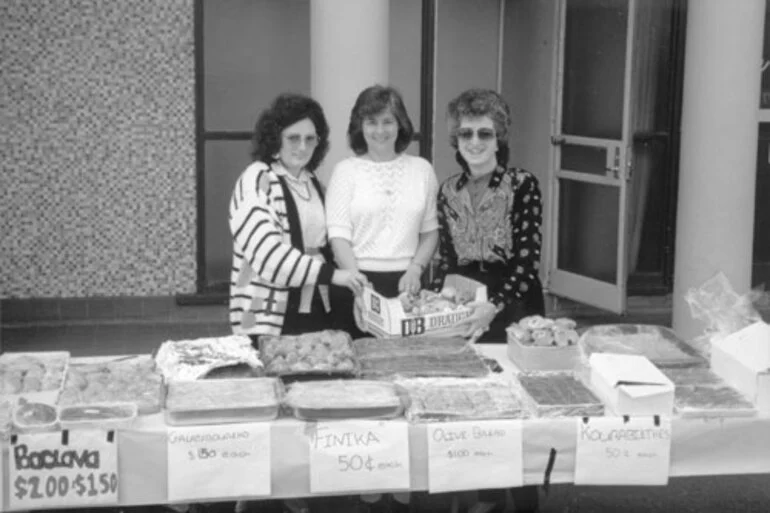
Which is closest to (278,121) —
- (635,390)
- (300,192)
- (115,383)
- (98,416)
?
(300,192)

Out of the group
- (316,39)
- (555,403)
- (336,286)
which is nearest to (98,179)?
(316,39)

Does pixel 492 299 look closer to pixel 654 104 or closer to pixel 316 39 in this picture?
pixel 316 39

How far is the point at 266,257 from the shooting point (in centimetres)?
475

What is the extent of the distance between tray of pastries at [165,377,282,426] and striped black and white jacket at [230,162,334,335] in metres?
0.94

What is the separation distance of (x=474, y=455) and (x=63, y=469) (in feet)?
3.93

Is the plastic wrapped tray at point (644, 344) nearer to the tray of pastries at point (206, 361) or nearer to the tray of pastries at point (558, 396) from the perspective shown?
the tray of pastries at point (558, 396)

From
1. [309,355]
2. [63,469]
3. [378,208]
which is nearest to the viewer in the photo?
[63,469]

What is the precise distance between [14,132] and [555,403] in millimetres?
5582

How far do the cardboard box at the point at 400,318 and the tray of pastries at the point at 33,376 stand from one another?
1135 mm

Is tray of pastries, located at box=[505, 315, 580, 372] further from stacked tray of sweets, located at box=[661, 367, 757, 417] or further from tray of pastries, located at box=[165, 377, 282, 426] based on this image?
tray of pastries, located at box=[165, 377, 282, 426]

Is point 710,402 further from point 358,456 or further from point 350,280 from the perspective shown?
point 350,280

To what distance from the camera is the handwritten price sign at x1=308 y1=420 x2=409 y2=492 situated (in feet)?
12.0

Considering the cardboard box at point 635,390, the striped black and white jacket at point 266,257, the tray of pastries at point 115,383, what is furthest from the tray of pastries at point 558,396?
the tray of pastries at point 115,383

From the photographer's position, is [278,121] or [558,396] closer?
[558,396]
